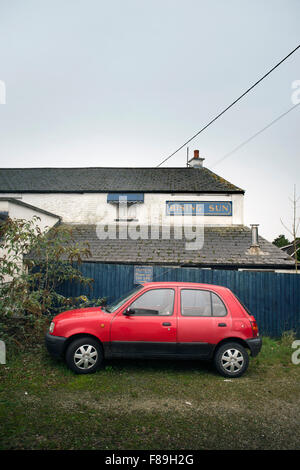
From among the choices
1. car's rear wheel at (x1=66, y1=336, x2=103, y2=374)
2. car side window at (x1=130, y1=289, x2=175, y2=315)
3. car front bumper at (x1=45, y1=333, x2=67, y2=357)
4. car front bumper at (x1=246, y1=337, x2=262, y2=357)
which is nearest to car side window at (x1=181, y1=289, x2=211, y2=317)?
car side window at (x1=130, y1=289, x2=175, y2=315)

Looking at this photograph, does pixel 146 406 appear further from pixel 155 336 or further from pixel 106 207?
pixel 106 207

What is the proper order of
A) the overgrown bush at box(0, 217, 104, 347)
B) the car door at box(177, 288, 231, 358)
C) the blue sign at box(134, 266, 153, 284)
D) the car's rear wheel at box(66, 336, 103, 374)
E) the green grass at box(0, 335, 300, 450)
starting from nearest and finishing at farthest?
the green grass at box(0, 335, 300, 450) → the car's rear wheel at box(66, 336, 103, 374) → the car door at box(177, 288, 231, 358) → the overgrown bush at box(0, 217, 104, 347) → the blue sign at box(134, 266, 153, 284)

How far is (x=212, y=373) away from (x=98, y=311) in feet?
8.00

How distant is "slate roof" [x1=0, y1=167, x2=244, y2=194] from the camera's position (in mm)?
15734

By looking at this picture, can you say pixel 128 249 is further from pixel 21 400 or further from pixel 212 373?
pixel 21 400

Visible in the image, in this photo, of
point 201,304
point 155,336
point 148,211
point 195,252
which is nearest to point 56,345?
point 155,336

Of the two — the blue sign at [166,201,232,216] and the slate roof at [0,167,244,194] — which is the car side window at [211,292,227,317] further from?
the slate roof at [0,167,244,194]

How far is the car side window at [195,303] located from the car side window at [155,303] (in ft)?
0.75

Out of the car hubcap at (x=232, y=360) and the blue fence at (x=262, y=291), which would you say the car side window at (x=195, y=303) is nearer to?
the car hubcap at (x=232, y=360)

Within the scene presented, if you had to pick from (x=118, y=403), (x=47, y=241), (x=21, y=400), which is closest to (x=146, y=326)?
(x=118, y=403)

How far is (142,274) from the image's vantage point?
9453mm

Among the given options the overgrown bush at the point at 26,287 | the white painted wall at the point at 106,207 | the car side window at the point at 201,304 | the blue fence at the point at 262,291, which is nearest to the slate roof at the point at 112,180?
the white painted wall at the point at 106,207

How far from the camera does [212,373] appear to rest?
5742 millimetres

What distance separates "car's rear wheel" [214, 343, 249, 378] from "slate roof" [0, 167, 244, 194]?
10.6 metres
